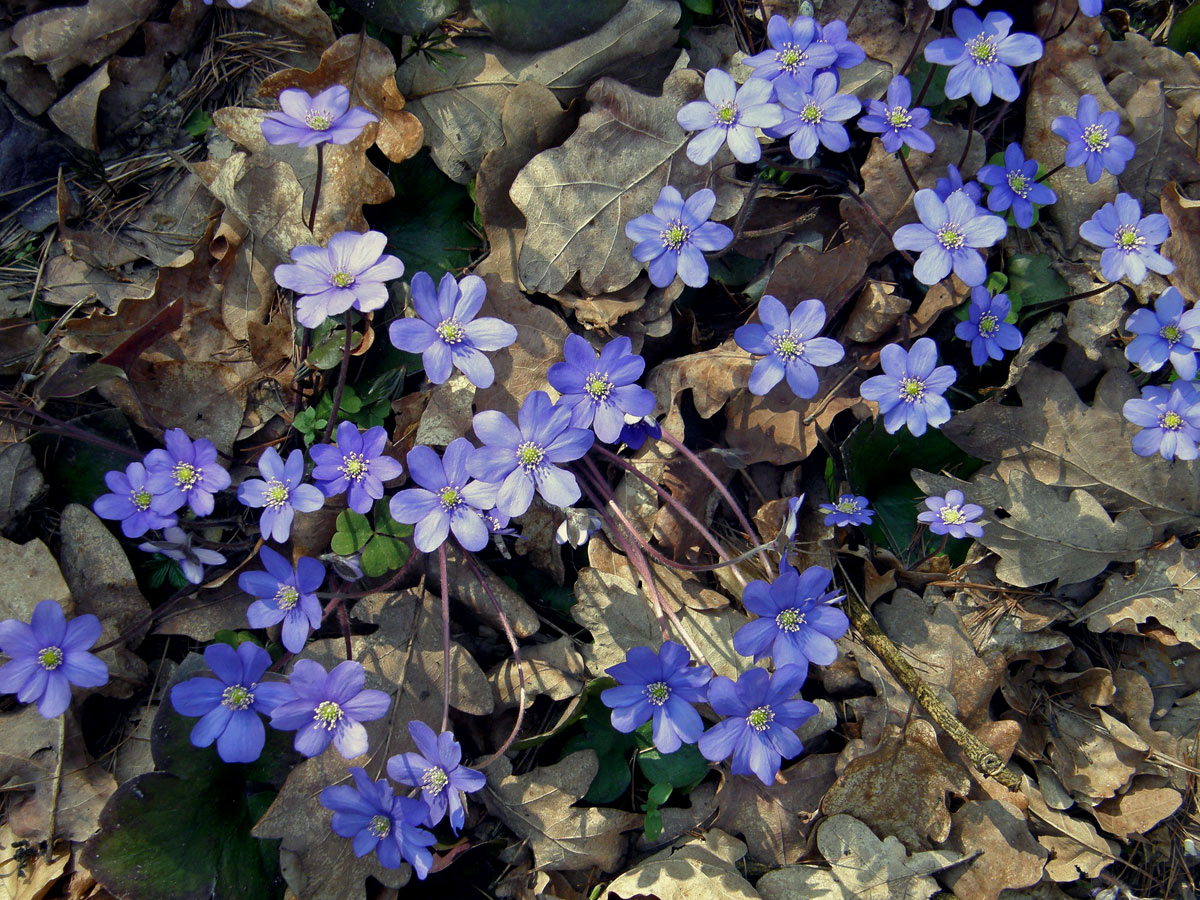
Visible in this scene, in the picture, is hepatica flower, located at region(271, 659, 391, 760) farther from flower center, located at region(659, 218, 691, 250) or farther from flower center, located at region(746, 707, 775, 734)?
Result: flower center, located at region(659, 218, 691, 250)

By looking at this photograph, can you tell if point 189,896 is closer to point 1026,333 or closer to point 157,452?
point 157,452

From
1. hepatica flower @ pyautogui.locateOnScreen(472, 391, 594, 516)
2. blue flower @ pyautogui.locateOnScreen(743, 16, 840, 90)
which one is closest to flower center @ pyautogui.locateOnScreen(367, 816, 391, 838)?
hepatica flower @ pyautogui.locateOnScreen(472, 391, 594, 516)

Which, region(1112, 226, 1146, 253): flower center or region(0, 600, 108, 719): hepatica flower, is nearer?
region(0, 600, 108, 719): hepatica flower

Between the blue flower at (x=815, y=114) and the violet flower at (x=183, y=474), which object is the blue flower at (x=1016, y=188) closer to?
the blue flower at (x=815, y=114)

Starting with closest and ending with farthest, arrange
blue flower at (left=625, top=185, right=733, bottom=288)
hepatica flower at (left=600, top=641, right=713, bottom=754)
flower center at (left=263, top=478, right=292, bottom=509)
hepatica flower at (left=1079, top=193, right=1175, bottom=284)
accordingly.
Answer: hepatica flower at (left=600, top=641, right=713, bottom=754) < flower center at (left=263, top=478, right=292, bottom=509) < blue flower at (left=625, top=185, right=733, bottom=288) < hepatica flower at (left=1079, top=193, right=1175, bottom=284)

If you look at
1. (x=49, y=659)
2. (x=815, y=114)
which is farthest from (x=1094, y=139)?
(x=49, y=659)

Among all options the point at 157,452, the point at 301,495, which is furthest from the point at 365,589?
the point at 157,452

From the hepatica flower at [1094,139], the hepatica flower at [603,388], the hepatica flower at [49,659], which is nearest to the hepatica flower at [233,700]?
the hepatica flower at [49,659]
